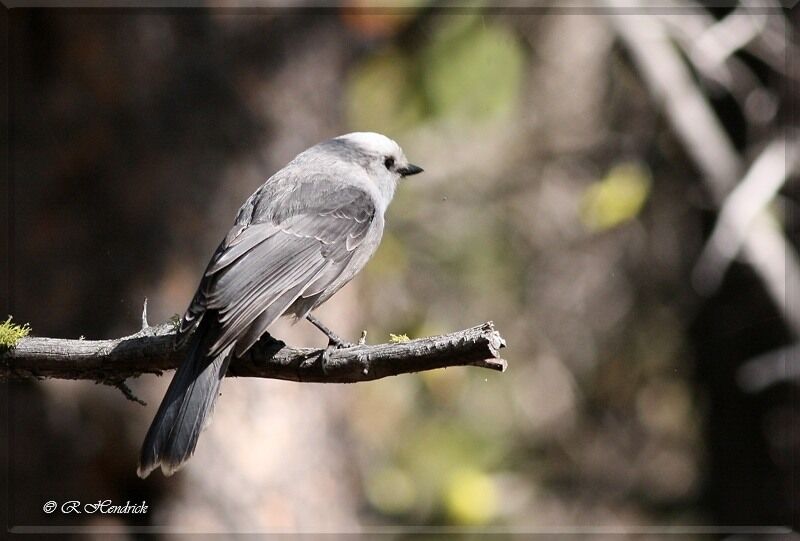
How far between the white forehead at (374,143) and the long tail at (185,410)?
164cm

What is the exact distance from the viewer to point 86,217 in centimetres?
496

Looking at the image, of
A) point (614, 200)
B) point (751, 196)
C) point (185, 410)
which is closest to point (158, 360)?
point (185, 410)

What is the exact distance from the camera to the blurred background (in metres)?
4.91

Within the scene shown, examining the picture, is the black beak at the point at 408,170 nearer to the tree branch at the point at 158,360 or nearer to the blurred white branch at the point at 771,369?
the tree branch at the point at 158,360

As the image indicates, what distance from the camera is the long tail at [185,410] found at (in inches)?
125

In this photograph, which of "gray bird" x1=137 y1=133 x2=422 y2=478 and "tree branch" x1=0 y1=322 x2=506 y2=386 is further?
"gray bird" x1=137 y1=133 x2=422 y2=478

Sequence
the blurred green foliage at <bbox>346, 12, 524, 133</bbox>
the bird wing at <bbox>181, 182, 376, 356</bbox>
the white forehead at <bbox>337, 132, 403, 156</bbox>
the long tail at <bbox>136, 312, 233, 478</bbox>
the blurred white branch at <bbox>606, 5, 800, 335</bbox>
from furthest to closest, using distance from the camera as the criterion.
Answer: the blurred green foliage at <bbox>346, 12, 524, 133</bbox> < the blurred white branch at <bbox>606, 5, 800, 335</bbox> < the white forehead at <bbox>337, 132, 403, 156</bbox> < the bird wing at <bbox>181, 182, 376, 356</bbox> < the long tail at <bbox>136, 312, 233, 478</bbox>

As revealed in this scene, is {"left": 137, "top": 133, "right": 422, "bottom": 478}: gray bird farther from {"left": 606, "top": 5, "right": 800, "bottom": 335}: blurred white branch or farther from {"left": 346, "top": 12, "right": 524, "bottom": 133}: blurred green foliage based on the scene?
{"left": 606, "top": 5, "right": 800, "bottom": 335}: blurred white branch

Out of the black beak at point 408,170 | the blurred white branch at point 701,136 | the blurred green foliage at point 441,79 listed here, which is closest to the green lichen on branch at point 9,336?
the black beak at point 408,170

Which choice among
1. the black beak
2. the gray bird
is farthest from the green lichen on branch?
the black beak

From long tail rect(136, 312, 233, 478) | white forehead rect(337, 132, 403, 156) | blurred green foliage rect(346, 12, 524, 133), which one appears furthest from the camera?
blurred green foliage rect(346, 12, 524, 133)

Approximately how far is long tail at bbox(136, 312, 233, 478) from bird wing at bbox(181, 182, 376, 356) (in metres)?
0.07

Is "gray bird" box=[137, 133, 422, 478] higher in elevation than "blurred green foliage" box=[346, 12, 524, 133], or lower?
lower

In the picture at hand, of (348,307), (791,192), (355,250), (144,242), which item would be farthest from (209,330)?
(791,192)
